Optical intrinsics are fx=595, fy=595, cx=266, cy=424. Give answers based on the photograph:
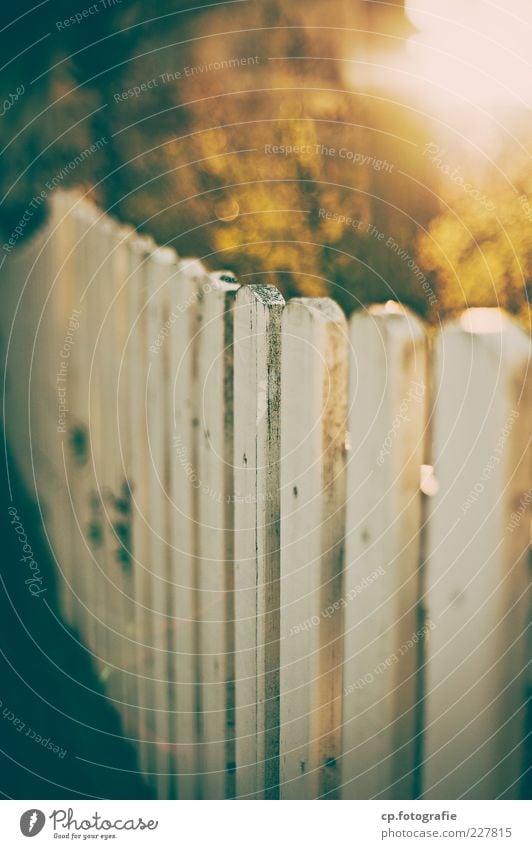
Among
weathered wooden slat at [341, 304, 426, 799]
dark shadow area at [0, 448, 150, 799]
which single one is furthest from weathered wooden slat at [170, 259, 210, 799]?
weathered wooden slat at [341, 304, 426, 799]

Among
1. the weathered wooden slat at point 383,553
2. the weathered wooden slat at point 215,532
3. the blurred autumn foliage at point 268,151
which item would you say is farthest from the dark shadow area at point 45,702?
the blurred autumn foliage at point 268,151

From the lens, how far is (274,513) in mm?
951

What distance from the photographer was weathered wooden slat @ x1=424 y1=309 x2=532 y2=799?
2.88ft

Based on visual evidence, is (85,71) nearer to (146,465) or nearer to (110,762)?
(146,465)

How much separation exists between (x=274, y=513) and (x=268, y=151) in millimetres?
572

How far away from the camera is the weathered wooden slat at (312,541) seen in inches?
35.2

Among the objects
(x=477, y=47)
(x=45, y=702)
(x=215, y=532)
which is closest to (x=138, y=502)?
(x=215, y=532)

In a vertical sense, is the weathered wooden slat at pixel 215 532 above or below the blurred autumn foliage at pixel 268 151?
below

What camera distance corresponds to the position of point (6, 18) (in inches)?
38.1

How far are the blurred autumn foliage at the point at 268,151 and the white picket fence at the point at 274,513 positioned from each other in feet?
0.20

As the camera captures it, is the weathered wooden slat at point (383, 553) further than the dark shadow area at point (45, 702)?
No

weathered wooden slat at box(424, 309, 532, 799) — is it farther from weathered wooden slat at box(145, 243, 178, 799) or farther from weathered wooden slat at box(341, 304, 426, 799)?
weathered wooden slat at box(145, 243, 178, 799)

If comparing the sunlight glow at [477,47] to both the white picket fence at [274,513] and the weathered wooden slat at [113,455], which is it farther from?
the weathered wooden slat at [113,455]
